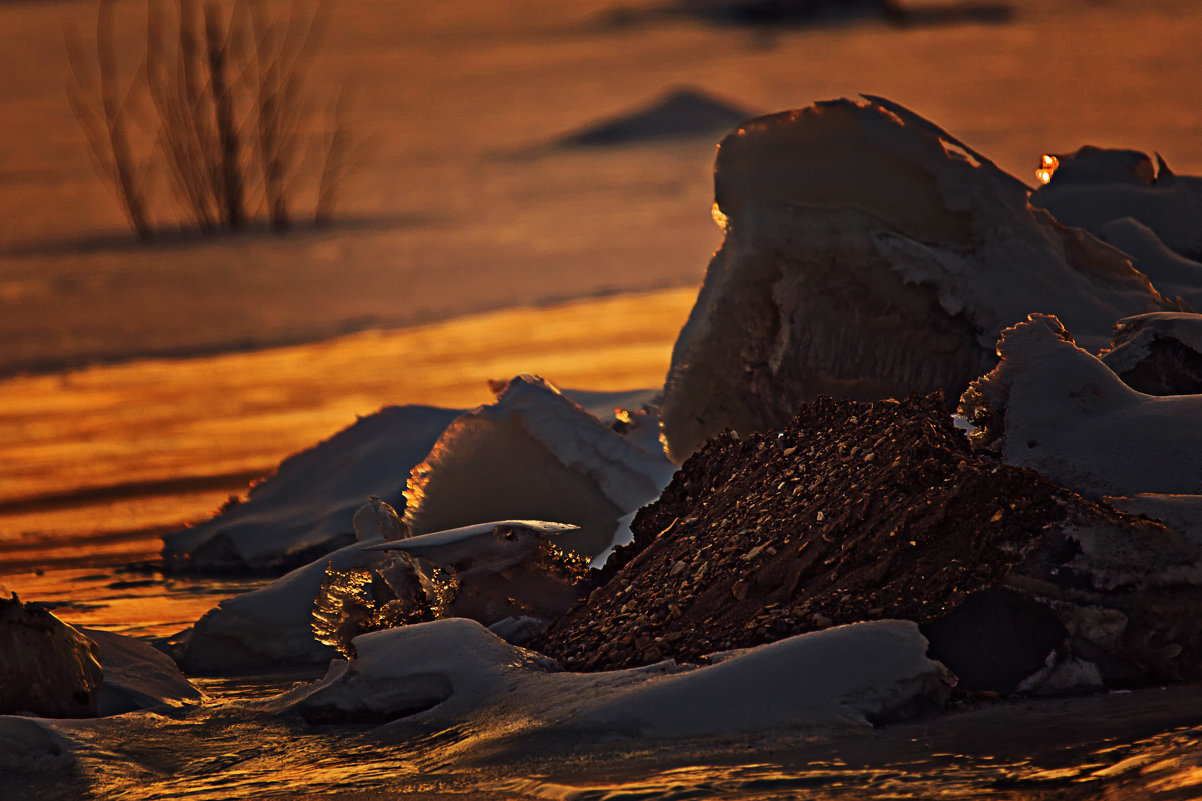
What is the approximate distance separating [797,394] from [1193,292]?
4.20 ft

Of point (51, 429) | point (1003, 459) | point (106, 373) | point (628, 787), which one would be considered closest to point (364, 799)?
point (628, 787)

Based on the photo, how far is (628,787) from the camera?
262 cm

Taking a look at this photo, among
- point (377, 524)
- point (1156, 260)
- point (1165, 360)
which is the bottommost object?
point (377, 524)

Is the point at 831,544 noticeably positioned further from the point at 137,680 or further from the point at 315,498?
the point at 315,498

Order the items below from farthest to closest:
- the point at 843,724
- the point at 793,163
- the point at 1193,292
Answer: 1. the point at 1193,292
2. the point at 793,163
3. the point at 843,724

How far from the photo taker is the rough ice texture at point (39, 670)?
3346 mm

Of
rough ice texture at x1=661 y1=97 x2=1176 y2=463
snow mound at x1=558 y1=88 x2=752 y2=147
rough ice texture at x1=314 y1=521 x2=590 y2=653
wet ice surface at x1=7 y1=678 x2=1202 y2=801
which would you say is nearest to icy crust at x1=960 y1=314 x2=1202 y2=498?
wet ice surface at x1=7 y1=678 x2=1202 y2=801

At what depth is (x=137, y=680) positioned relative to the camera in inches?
141

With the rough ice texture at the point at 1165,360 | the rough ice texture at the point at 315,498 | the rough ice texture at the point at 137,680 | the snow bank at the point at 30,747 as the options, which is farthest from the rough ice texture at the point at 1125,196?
the snow bank at the point at 30,747

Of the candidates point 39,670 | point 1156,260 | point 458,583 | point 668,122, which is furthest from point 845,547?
point 668,122

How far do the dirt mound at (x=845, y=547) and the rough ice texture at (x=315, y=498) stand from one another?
152 cm

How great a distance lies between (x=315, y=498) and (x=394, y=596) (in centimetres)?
158

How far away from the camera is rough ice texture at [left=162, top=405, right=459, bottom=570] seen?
5.04m

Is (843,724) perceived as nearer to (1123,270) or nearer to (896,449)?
(896,449)
